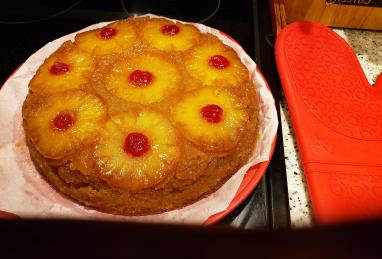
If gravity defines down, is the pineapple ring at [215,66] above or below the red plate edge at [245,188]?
above

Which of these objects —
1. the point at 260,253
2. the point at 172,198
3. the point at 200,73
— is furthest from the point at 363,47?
the point at 260,253

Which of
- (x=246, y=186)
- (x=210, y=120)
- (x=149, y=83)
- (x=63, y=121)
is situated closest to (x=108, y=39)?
(x=149, y=83)

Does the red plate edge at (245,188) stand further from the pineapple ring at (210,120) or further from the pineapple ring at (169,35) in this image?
the pineapple ring at (169,35)

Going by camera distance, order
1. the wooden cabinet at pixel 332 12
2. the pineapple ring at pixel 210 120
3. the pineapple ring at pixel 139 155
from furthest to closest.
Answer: the wooden cabinet at pixel 332 12
the pineapple ring at pixel 210 120
the pineapple ring at pixel 139 155

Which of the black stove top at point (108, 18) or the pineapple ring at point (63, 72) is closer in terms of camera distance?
the pineapple ring at point (63, 72)

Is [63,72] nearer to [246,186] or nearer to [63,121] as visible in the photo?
[63,121]

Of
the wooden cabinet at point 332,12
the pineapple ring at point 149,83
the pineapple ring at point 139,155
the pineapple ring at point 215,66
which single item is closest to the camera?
the pineapple ring at point 139,155

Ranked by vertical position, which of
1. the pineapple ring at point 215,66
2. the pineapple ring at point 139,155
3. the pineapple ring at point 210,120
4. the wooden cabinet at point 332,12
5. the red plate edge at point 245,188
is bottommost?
the red plate edge at point 245,188

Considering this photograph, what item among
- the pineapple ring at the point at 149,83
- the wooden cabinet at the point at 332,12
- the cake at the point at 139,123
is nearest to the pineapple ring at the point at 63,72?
the cake at the point at 139,123
